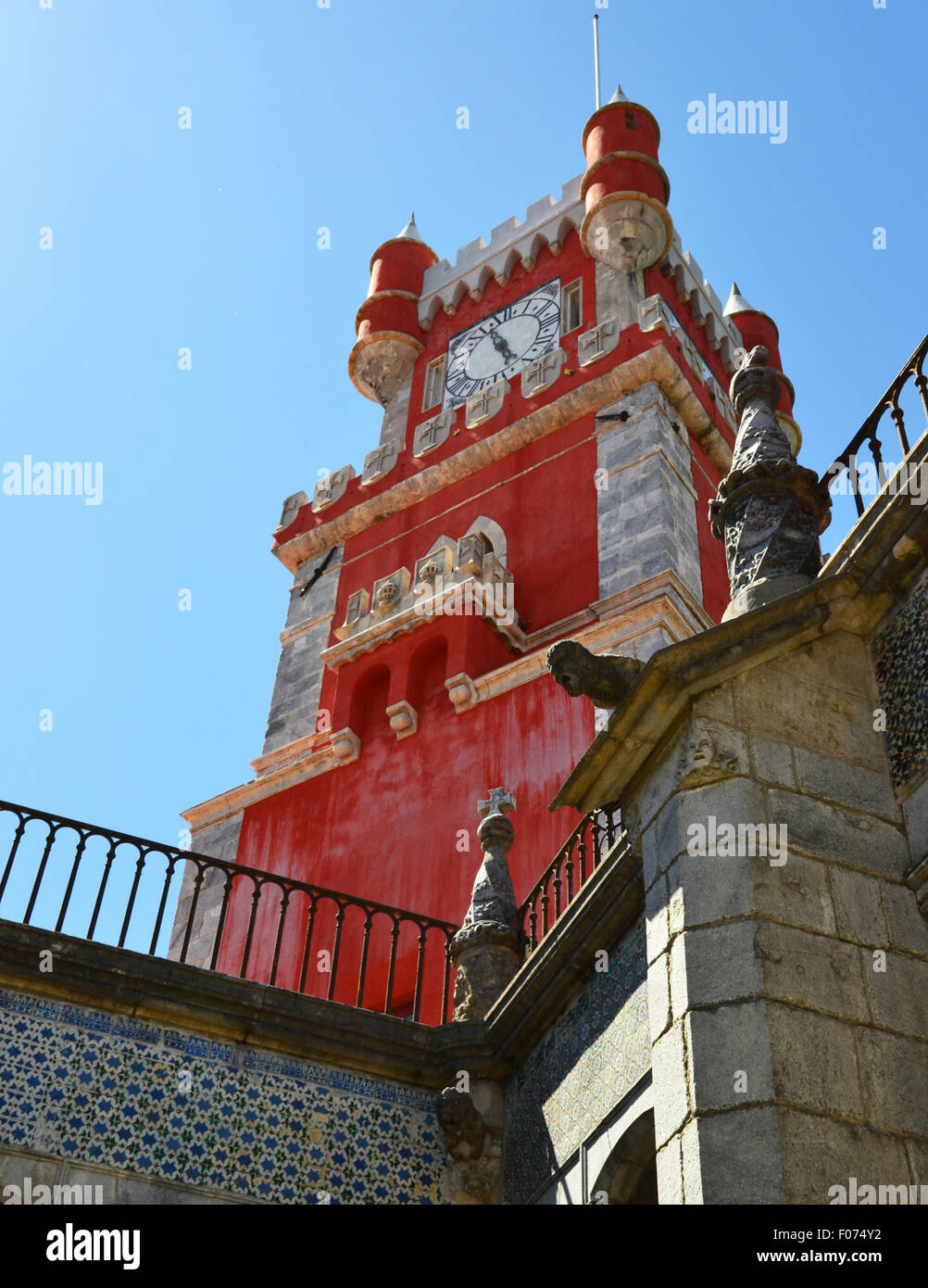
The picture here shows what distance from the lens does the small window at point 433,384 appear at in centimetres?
1950

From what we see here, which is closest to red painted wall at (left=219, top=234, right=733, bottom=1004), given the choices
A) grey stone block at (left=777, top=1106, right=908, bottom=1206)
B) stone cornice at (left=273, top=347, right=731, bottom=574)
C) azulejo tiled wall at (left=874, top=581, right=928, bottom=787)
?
stone cornice at (left=273, top=347, right=731, bottom=574)

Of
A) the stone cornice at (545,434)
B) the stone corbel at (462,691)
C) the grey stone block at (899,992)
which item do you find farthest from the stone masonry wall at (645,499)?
the grey stone block at (899,992)

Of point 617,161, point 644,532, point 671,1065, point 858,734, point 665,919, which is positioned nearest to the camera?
point 671,1065

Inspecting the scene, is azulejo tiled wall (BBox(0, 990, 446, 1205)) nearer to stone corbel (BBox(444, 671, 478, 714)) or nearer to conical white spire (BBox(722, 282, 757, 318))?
stone corbel (BBox(444, 671, 478, 714))

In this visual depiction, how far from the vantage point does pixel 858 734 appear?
590 centimetres

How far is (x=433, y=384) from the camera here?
65.1 ft

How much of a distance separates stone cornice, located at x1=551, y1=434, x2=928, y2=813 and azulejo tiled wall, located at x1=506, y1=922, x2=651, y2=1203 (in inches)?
Answer: 49.2

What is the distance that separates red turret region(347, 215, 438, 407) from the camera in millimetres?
20406

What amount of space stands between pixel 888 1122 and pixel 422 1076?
4.23 m

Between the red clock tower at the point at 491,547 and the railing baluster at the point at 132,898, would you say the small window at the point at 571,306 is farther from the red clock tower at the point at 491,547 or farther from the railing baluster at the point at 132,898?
the railing baluster at the point at 132,898

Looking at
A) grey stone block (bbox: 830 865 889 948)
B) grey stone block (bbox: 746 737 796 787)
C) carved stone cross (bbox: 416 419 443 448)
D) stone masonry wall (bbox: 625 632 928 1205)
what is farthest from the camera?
carved stone cross (bbox: 416 419 443 448)

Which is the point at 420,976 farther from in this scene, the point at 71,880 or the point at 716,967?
the point at 716,967

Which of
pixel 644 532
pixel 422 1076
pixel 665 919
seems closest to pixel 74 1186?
pixel 422 1076
